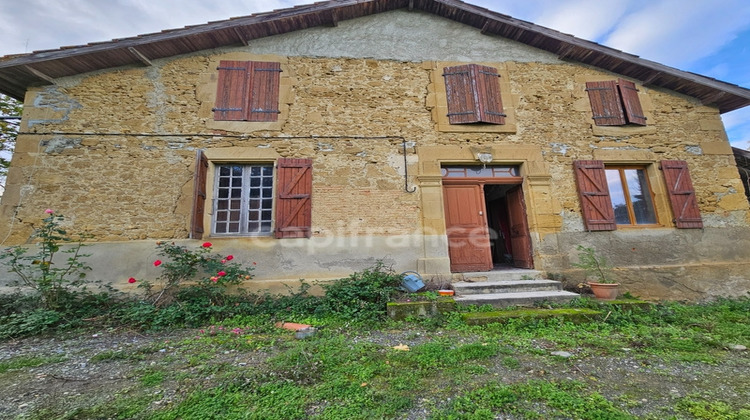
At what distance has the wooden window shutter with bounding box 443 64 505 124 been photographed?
6.03 meters

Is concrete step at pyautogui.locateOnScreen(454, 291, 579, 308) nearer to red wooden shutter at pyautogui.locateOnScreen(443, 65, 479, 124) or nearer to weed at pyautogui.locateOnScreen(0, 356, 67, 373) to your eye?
red wooden shutter at pyautogui.locateOnScreen(443, 65, 479, 124)

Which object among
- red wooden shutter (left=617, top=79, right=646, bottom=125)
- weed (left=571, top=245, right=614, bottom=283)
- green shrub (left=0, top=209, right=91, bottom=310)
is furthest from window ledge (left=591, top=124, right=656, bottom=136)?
green shrub (left=0, top=209, right=91, bottom=310)

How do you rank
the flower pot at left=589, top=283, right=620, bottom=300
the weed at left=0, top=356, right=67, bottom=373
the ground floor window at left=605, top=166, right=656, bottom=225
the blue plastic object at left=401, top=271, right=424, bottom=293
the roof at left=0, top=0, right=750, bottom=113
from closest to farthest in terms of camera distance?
the weed at left=0, top=356, right=67, bottom=373 < the flower pot at left=589, top=283, right=620, bottom=300 < the blue plastic object at left=401, top=271, right=424, bottom=293 < the roof at left=0, top=0, right=750, bottom=113 < the ground floor window at left=605, top=166, right=656, bottom=225

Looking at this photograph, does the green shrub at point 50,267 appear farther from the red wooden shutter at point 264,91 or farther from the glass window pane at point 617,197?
the glass window pane at point 617,197

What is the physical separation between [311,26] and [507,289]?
657cm

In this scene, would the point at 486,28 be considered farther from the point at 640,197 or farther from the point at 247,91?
the point at 247,91

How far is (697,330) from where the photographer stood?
3705mm

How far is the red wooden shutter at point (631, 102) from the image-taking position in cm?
629

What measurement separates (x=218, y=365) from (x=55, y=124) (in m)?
5.79

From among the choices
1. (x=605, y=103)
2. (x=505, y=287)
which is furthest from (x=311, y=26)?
(x=605, y=103)

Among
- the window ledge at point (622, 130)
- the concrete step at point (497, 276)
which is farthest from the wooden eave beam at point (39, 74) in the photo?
the window ledge at point (622, 130)

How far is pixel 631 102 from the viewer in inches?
253

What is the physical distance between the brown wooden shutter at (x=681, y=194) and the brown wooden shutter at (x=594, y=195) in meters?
1.25

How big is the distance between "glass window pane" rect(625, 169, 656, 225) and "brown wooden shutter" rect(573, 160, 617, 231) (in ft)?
2.27
